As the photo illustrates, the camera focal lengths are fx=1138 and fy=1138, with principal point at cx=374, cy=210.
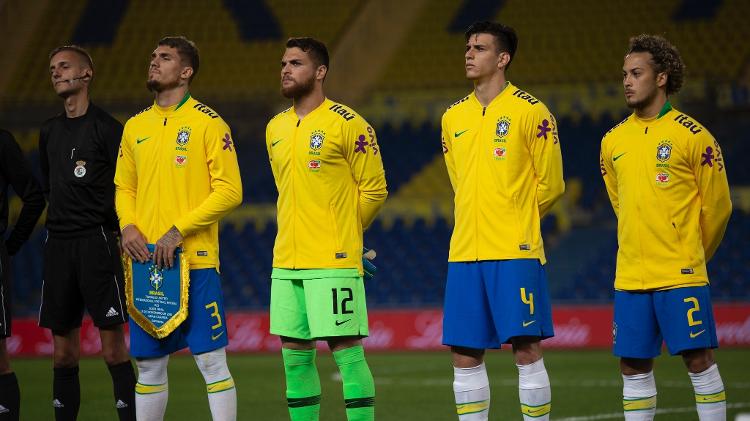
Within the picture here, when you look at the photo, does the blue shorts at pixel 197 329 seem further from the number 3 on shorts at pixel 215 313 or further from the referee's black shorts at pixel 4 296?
the referee's black shorts at pixel 4 296

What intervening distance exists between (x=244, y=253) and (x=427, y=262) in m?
3.19

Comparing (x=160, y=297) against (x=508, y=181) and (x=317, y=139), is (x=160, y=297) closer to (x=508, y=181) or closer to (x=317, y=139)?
(x=317, y=139)

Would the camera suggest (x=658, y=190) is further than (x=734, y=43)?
No

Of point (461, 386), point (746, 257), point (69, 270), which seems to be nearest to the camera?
point (461, 386)

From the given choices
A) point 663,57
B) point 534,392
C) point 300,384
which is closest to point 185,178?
point 300,384

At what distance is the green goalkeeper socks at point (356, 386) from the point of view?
6.22m

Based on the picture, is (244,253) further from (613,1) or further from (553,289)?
(613,1)

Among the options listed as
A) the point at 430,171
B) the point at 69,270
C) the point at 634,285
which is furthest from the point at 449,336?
the point at 430,171

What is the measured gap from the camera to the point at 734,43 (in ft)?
70.2

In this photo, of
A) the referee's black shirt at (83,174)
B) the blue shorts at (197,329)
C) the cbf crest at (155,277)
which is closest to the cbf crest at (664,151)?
the blue shorts at (197,329)

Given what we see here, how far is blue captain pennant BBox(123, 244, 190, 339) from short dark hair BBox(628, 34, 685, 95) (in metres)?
2.83

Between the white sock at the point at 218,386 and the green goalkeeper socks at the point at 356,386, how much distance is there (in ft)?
2.09

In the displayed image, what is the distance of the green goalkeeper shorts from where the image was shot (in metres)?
6.25

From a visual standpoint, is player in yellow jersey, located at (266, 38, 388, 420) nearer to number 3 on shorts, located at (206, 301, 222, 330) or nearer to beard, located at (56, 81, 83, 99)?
number 3 on shorts, located at (206, 301, 222, 330)
